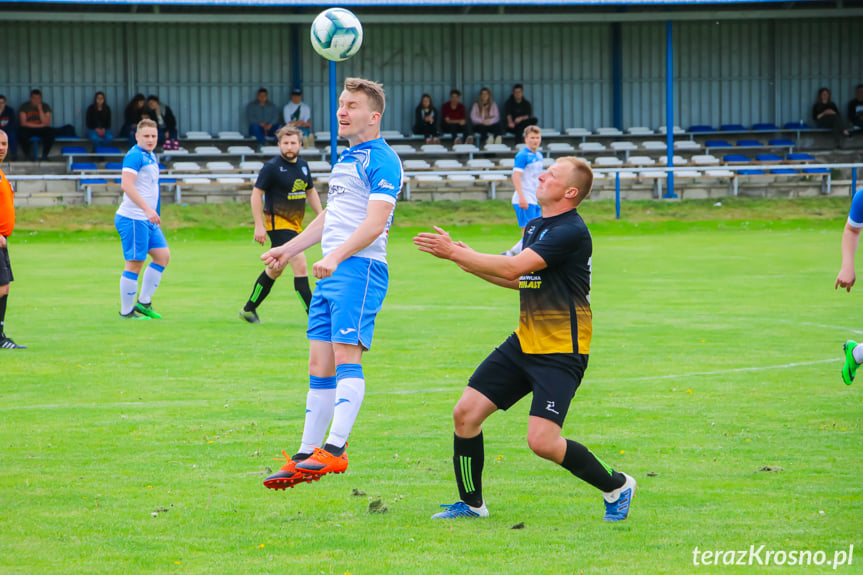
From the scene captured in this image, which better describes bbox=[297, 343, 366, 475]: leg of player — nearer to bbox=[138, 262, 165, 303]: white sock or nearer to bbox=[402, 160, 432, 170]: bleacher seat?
bbox=[138, 262, 165, 303]: white sock

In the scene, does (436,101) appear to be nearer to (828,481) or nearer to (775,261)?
(775,261)

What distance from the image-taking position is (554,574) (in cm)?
446

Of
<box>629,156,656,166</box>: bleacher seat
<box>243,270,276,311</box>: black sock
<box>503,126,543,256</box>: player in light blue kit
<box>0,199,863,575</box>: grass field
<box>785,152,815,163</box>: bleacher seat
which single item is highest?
<box>785,152,815,163</box>: bleacher seat

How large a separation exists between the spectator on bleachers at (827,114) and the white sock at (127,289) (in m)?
30.1

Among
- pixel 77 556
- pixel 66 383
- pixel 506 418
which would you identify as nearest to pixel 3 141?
pixel 66 383

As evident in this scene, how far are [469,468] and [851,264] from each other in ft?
12.2

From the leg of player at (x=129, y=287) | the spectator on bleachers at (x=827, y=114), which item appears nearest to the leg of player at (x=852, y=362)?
the leg of player at (x=129, y=287)

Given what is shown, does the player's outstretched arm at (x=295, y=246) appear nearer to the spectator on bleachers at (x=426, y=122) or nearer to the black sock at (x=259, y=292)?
the black sock at (x=259, y=292)

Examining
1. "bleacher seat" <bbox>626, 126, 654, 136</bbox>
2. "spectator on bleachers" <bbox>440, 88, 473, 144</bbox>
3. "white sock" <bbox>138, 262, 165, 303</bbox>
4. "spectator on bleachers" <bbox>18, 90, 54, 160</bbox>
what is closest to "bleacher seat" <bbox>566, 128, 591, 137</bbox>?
"bleacher seat" <bbox>626, 126, 654, 136</bbox>

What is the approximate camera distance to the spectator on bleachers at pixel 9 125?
103 ft

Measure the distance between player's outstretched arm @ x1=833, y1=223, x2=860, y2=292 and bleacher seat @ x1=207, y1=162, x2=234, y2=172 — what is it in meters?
26.2

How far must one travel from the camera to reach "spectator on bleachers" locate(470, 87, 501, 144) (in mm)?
35125

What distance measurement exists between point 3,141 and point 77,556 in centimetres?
649

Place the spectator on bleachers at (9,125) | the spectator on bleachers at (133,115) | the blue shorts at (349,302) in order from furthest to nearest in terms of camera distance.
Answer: the spectator on bleachers at (133,115) < the spectator on bleachers at (9,125) < the blue shorts at (349,302)
